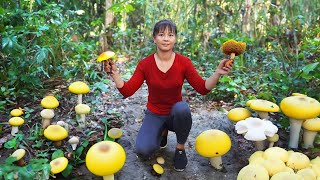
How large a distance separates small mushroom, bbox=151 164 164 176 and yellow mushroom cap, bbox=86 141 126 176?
576 mm

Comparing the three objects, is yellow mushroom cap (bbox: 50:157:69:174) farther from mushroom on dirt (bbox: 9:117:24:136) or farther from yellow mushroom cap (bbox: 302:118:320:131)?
yellow mushroom cap (bbox: 302:118:320:131)

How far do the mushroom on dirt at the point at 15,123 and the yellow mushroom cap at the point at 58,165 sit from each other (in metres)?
0.76

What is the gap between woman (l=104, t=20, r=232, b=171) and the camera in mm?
2768

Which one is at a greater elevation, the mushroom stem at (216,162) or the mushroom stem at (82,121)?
the mushroom stem at (82,121)

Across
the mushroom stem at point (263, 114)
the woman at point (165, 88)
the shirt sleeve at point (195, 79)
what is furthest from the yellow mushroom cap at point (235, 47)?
the mushroom stem at point (263, 114)

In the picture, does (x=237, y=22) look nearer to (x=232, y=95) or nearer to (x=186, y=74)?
(x=232, y=95)

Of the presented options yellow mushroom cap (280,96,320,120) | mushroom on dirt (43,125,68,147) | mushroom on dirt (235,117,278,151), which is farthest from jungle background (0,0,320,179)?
mushroom on dirt (235,117,278,151)

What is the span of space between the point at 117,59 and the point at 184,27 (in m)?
1.69

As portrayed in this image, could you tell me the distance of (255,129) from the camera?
2.68 m

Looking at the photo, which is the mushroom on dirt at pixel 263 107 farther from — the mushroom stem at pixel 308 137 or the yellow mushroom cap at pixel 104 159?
the yellow mushroom cap at pixel 104 159

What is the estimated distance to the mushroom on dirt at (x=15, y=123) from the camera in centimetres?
304

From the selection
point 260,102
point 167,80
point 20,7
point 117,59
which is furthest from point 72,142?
point 117,59

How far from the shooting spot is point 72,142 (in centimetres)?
290

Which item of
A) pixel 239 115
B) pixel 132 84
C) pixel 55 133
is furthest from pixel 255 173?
pixel 55 133
